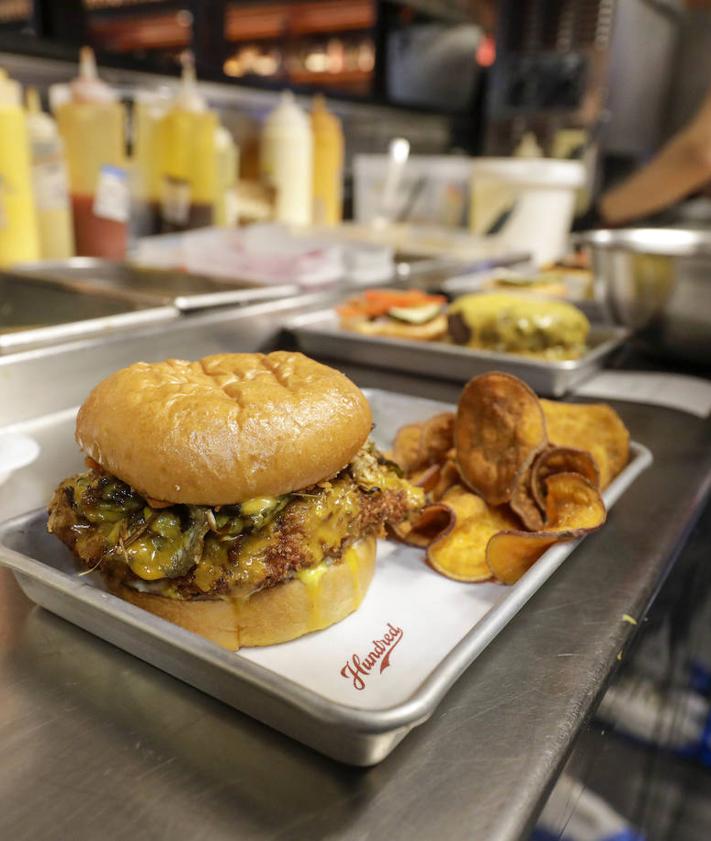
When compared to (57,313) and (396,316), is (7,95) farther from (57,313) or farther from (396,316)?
(396,316)

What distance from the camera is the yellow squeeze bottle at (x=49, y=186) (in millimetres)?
1976

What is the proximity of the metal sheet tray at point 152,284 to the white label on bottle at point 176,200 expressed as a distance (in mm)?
455

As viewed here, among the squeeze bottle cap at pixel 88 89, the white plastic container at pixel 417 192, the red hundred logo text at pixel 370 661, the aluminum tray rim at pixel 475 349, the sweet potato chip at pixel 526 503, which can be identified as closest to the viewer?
the red hundred logo text at pixel 370 661

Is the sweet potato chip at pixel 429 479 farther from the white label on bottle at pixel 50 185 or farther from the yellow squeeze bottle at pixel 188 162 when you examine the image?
the yellow squeeze bottle at pixel 188 162

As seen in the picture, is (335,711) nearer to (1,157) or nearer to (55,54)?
(1,157)

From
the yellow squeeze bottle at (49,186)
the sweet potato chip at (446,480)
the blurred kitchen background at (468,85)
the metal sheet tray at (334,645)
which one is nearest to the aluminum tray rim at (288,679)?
the metal sheet tray at (334,645)

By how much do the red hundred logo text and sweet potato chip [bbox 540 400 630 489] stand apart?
432mm

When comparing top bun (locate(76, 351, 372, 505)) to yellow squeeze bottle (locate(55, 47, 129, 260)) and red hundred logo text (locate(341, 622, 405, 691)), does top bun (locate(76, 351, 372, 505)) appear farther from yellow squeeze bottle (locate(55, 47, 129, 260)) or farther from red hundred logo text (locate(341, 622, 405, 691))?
Answer: yellow squeeze bottle (locate(55, 47, 129, 260))

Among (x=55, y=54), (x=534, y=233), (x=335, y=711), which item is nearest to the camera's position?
(x=335, y=711)

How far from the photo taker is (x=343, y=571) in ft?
2.56

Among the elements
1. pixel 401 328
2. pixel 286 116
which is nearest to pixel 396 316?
pixel 401 328

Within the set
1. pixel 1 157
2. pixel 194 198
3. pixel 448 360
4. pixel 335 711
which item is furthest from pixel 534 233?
pixel 335 711

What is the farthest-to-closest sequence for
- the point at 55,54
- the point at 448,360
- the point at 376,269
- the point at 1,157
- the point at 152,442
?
the point at 55,54 → the point at 376,269 → the point at 1,157 → the point at 448,360 → the point at 152,442

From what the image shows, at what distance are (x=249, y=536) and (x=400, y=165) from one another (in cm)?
296
